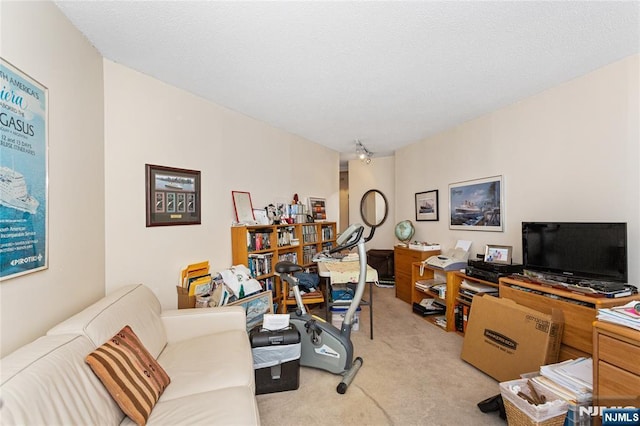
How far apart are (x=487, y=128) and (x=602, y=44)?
4.46ft

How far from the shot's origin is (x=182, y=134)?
8.75ft

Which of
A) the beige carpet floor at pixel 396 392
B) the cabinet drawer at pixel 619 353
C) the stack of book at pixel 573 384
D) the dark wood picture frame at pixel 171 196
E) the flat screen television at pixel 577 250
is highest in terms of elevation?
the dark wood picture frame at pixel 171 196

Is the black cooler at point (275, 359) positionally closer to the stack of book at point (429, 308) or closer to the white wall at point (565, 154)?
the stack of book at point (429, 308)

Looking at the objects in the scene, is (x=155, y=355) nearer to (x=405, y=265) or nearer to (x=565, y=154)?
(x=405, y=265)

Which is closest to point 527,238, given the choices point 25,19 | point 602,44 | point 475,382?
point 475,382

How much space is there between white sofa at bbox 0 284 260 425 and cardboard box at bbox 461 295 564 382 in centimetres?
195

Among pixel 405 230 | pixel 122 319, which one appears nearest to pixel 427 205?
pixel 405 230

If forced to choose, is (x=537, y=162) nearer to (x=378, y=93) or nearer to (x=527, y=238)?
(x=527, y=238)

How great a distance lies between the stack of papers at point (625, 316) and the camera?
Answer: 1.36 meters

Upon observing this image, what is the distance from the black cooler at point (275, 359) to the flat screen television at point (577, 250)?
2.16m

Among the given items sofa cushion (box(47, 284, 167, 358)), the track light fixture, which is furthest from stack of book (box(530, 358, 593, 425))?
the track light fixture

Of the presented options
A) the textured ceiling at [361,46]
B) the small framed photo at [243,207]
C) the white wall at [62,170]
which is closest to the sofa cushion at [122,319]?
the white wall at [62,170]

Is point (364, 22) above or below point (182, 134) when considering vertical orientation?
above

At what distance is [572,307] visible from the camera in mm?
1976
